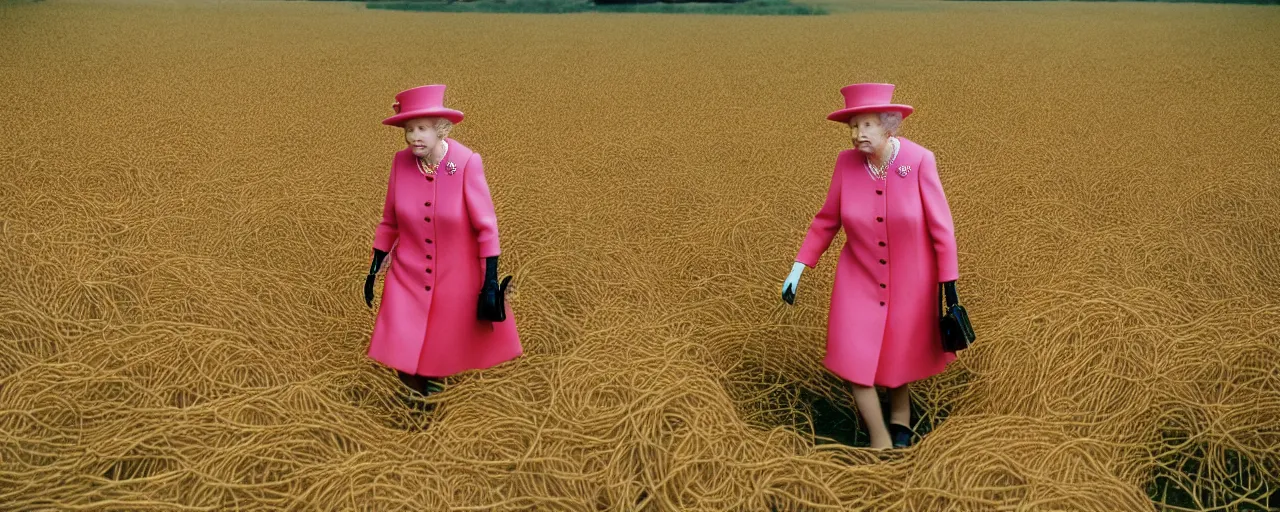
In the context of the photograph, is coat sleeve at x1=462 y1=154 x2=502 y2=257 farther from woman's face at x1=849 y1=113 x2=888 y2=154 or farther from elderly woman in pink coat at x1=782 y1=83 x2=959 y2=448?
woman's face at x1=849 y1=113 x2=888 y2=154

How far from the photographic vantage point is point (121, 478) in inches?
118

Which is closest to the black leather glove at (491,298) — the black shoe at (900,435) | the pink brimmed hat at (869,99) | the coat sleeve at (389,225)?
the coat sleeve at (389,225)

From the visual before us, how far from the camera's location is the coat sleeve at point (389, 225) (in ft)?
11.2

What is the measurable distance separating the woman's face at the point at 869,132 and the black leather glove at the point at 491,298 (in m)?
1.38

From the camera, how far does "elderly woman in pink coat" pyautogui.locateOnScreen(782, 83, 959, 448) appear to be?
3045 mm

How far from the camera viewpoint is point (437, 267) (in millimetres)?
3414

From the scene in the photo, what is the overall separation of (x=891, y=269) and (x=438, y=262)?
5.50 feet

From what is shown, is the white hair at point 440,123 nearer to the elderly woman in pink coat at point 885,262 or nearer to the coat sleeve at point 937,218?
the elderly woman in pink coat at point 885,262

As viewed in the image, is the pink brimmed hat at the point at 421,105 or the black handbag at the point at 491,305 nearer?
the pink brimmed hat at the point at 421,105

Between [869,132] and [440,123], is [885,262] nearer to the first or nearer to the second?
[869,132]

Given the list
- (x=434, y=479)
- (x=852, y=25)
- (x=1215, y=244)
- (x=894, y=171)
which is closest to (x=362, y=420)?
(x=434, y=479)

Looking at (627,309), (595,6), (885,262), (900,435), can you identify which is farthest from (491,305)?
(595,6)

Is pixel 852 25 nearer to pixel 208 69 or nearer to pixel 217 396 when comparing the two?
pixel 208 69

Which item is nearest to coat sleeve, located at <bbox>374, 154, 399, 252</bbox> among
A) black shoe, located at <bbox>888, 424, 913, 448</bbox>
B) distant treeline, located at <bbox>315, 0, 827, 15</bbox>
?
black shoe, located at <bbox>888, 424, 913, 448</bbox>
